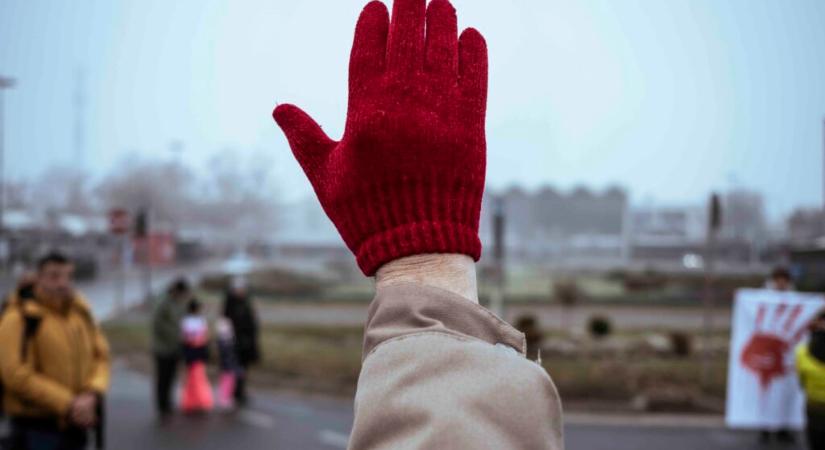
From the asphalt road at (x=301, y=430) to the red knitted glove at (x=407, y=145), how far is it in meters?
9.44

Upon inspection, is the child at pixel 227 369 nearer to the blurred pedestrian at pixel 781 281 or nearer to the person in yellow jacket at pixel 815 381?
the blurred pedestrian at pixel 781 281

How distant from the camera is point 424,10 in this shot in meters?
1.34

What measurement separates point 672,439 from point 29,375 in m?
8.34

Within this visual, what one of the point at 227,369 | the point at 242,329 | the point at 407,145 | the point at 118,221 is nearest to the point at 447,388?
the point at 407,145

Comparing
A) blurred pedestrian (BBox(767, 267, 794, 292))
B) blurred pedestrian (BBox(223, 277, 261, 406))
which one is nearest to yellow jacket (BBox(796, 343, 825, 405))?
blurred pedestrian (BBox(767, 267, 794, 292))

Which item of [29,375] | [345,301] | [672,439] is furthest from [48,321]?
[345,301]

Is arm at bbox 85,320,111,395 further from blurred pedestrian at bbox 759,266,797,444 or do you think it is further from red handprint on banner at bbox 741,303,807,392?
blurred pedestrian at bbox 759,266,797,444

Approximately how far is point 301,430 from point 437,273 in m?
10.6

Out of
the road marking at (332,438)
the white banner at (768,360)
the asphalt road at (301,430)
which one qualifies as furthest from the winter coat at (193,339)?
the white banner at (768,360)

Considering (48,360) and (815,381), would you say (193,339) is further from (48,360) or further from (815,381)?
(815,381)

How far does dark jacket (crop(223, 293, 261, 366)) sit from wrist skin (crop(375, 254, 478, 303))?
41.0 feet

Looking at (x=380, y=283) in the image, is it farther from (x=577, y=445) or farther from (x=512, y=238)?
(x=512, y=238)

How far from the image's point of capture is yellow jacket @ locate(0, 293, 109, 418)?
546 centimetres

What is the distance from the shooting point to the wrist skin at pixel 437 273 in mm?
1209
